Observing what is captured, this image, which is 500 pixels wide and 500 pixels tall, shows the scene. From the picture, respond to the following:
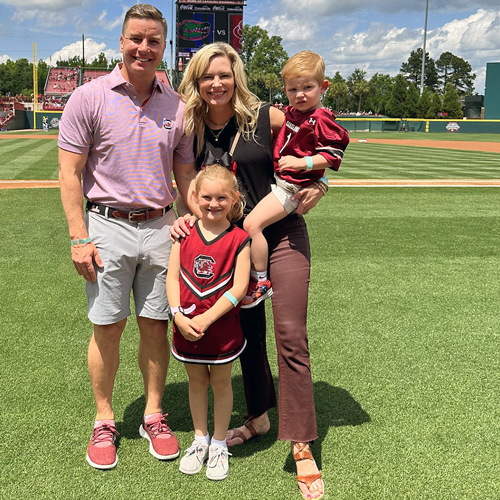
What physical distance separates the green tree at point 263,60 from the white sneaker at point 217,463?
4066 inches

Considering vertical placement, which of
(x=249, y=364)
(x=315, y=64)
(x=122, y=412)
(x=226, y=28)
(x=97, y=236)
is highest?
(x=226, y=28)

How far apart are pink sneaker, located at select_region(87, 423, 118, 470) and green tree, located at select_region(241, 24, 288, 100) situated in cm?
10314

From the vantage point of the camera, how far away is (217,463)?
→ 2.83 metres

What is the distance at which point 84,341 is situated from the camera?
4.42m

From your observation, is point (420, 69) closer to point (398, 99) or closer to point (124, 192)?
point (398, 99)

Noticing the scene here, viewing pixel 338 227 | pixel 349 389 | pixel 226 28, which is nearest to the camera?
pixel 349 389

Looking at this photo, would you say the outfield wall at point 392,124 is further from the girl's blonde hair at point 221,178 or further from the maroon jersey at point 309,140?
the girl's blonde hair at point 221,178

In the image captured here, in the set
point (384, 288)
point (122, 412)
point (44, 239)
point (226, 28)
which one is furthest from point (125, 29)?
point (226, 28)

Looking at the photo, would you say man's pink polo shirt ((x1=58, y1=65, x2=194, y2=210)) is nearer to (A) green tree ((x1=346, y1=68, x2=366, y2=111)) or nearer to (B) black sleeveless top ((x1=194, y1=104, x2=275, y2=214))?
(B) black sleeveless top ((x1=194, y1=104, x2=275, y2=214))

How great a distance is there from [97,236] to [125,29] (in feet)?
3.46

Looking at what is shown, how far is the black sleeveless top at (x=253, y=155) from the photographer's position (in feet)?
9.45

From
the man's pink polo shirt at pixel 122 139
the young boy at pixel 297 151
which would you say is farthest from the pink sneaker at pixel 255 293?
the man's pink polo shirt at pixel 122 139

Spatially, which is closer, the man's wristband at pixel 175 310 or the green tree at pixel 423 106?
the man's wristband at pixel 175 310

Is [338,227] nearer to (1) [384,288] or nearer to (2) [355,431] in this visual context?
(1) [384,288]
